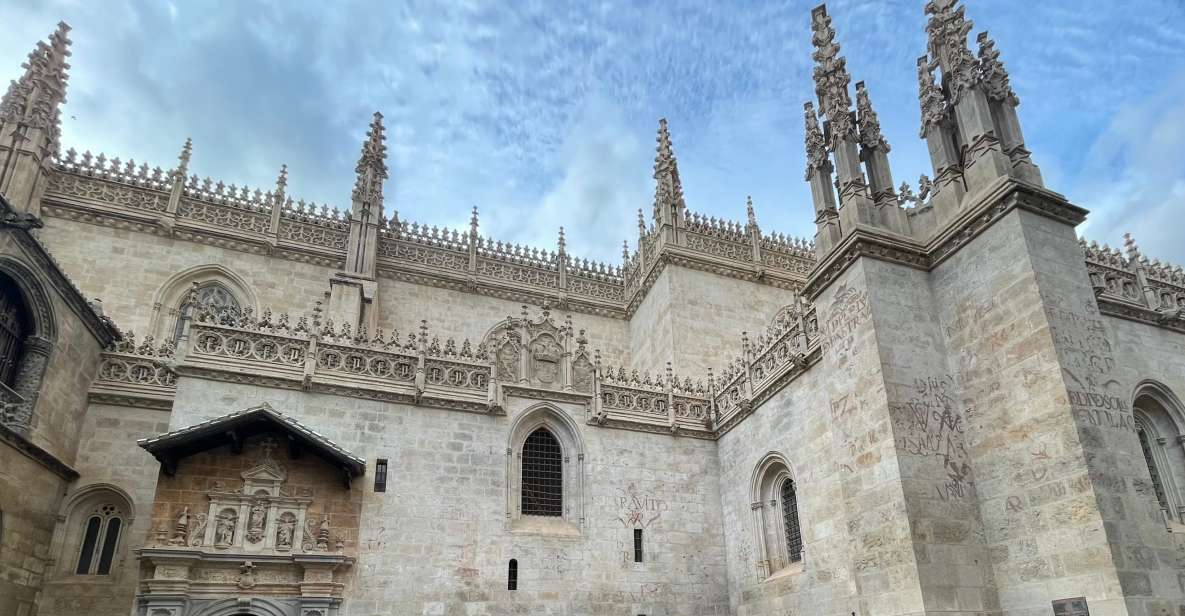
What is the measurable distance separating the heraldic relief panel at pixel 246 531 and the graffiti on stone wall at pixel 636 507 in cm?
607

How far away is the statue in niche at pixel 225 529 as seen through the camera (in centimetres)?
1391

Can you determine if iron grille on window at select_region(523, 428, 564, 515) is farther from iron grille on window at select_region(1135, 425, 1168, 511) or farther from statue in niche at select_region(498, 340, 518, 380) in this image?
iron grille on window at select_region(1135, 425, 1168, 511)

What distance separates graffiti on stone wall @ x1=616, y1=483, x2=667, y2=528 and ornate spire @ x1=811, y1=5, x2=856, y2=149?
9212 mm

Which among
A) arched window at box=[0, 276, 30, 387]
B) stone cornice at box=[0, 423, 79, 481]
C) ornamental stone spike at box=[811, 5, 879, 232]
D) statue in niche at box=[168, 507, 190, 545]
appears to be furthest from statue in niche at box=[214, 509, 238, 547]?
ornamental stone spike at box=[811, 5, 879, 232]

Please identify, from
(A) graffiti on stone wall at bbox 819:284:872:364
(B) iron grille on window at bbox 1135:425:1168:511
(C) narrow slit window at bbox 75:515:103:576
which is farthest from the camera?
(C) narrow slit window at bbox 75:515:103:576

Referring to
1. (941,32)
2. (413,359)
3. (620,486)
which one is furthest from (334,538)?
(941,32)

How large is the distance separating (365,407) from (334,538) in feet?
9.32

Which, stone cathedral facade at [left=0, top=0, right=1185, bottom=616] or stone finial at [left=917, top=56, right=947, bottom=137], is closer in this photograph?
stone cathedral facade at [left=0, top=0, right=1185, bottom=616]

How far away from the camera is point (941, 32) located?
1365cm

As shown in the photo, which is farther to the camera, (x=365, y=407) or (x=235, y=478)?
(x=365, y=407)

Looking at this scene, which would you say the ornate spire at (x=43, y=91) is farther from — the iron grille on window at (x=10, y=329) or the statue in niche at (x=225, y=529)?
the statue in niche at (x=225, y=529)

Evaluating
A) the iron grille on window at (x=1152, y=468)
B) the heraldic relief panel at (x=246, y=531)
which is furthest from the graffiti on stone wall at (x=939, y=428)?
the heraldic relief panel at (x=246, y=531)

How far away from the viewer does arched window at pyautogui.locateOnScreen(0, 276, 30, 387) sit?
14180 millimetres

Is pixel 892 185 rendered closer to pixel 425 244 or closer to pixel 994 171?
pixel 994 171
